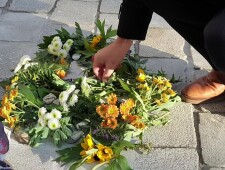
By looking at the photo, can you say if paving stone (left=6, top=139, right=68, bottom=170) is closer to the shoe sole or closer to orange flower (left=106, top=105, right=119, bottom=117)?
orange flower (left=106, top=105, right=119, bottom=117)

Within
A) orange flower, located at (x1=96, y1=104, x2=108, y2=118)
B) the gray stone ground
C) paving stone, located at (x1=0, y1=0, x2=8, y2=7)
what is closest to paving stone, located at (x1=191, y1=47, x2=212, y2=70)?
the gray stone ground

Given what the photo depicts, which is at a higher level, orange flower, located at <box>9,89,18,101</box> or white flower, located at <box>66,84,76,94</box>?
white flower, located at <box>66,84,76,94</box>

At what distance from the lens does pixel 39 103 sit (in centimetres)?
195

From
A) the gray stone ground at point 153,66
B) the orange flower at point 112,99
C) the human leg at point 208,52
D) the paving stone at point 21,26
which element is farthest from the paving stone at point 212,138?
the paving stone at point 21,26

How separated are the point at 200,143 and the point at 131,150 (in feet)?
1.05

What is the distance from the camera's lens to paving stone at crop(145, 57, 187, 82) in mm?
2381

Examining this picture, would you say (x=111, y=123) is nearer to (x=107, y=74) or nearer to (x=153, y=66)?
(x=107, y=74)

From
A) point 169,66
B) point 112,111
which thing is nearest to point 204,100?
point 169,66

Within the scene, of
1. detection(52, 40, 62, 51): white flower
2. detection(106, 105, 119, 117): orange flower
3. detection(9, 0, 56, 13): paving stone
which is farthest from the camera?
detection(9, 0, 56, 13): paving stone

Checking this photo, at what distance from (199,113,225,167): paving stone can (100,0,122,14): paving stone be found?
127 cm

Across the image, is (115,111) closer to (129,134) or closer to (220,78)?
(129,134)

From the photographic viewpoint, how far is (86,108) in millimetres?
1953

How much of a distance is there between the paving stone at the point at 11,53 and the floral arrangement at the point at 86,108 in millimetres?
198

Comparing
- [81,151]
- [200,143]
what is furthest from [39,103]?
[200,143]
